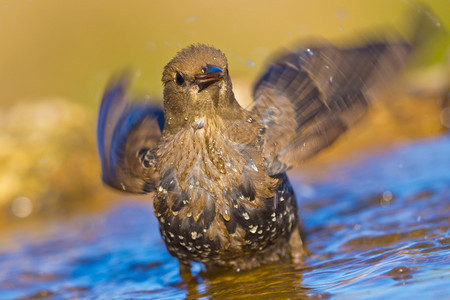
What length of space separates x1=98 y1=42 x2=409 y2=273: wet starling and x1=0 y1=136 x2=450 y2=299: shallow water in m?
0.35

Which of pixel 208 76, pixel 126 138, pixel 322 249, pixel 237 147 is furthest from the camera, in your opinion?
pixel 126 138

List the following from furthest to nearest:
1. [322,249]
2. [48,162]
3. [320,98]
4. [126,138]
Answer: [48,162]
[126,138]
[322,249]
[320,98]

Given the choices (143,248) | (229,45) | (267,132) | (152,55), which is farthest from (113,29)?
(267,132)

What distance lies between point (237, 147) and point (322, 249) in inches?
51.9

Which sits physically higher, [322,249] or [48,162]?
[48,162]

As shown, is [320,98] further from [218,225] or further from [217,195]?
[218,225]

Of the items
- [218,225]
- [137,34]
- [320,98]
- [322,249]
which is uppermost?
[137,34]

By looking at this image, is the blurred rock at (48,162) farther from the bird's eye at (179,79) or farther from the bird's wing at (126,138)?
the bird's eye at (179,79)

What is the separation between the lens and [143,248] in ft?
22.8

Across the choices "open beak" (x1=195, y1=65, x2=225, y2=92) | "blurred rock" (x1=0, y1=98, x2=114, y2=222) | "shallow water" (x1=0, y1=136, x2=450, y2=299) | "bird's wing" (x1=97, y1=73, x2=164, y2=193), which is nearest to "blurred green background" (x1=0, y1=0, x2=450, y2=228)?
"blurred rock" (x1=0, y1=98, x2=114, y2=222)

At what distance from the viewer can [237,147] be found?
5043mm

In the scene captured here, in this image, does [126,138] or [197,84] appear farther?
[126,138]

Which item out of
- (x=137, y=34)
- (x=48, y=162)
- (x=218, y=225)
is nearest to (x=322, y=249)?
(x=218, y=225)

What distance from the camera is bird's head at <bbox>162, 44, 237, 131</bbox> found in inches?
192
